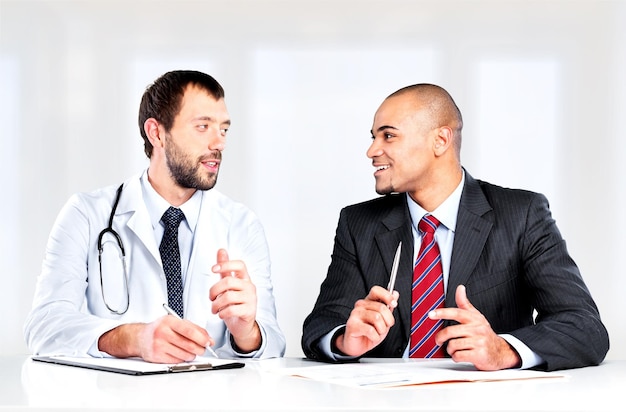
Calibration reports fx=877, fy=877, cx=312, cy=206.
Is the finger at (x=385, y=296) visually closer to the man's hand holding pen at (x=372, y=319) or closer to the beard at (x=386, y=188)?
the man's hand holding pen at (x=372, y=319)

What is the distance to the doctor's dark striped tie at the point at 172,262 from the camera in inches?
119

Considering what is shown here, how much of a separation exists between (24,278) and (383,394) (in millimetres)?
3882

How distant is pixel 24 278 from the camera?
511cm

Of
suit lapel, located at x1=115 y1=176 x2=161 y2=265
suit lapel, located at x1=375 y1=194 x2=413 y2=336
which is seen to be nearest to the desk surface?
suit lapel, located at x1=375 y1=194 x2=413 y2=336

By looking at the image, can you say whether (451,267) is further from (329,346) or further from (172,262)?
(172,262)

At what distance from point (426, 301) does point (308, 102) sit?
2.47m

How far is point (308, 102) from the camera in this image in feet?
16.7

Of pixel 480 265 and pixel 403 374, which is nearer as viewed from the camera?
pixel 403 374

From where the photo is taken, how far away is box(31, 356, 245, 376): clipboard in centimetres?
204

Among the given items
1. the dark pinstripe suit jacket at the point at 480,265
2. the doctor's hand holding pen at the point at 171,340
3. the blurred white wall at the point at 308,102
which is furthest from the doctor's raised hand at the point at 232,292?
the blurred white wall at the point at 308,102

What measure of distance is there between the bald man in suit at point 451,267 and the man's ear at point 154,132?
30.7 inches

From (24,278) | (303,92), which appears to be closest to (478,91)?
(303,92)

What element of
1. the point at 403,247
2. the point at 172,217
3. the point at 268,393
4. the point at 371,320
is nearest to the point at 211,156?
the point at 172,217

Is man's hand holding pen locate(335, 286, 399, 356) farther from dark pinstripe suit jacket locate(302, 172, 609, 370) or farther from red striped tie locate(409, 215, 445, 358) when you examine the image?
red striped tie locate(409, 215, 445, 358)
